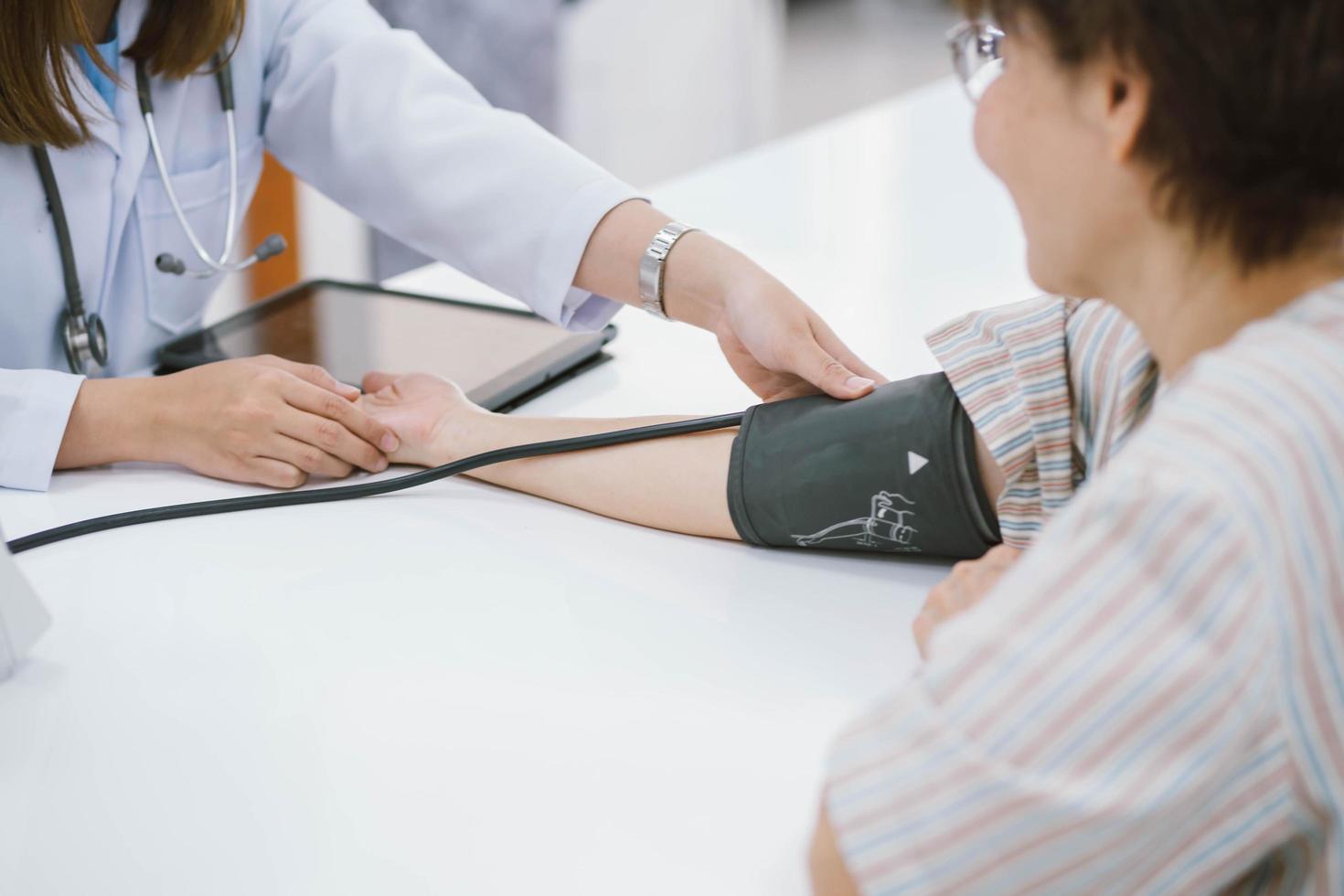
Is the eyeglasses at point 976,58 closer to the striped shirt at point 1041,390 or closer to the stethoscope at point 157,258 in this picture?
the striped shirt at point 1041,390

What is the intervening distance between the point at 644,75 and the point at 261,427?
2.34 meters

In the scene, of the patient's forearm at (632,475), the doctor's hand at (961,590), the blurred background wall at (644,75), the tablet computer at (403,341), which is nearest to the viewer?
the doctor's hand at (961,590)

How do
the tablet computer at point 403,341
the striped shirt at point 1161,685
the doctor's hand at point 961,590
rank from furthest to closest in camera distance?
1. the tablet computer at point 403,341
2. the doctor's hand at point 961,590
3. the striped shirt at point 1161,685

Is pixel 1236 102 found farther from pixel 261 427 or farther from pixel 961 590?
pixel 261 427

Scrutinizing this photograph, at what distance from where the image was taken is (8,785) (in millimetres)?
628

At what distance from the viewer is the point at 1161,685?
0.43m

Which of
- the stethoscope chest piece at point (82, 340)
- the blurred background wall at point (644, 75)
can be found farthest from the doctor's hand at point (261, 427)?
the blurred background wall at point (644, 75)

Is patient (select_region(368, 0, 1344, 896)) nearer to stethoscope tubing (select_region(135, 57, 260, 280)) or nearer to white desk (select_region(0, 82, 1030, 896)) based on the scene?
white desk (select_region(0, 82, 1030, 896))

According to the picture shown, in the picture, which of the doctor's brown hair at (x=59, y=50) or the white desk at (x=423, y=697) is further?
the doctor's brown hair at (x=59, y=50)

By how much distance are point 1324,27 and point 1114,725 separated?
0.87 ft

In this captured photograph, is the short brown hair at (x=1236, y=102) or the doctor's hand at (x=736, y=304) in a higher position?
the short brown hair at (x=1236, y=102)

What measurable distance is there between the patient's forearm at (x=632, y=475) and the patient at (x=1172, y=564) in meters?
0.35

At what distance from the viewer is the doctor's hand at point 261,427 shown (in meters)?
0.91

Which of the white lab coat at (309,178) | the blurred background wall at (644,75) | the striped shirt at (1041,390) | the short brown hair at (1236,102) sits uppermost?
the short brown hair at (1236,102)
